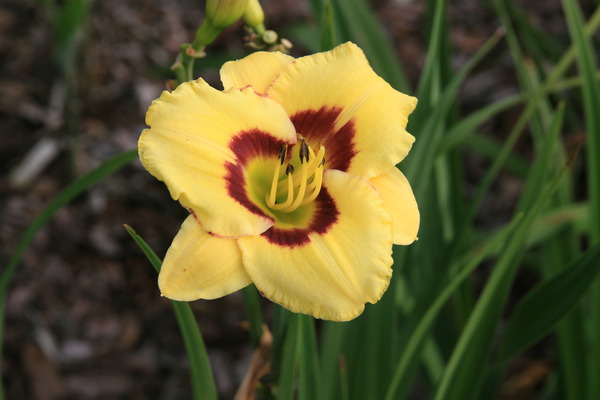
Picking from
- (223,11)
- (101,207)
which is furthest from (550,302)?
(101,207)

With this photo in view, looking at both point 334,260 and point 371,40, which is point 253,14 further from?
point 371,40

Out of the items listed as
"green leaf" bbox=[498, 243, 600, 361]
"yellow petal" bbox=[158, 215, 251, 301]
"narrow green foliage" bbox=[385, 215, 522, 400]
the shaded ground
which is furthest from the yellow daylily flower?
the shaded ground

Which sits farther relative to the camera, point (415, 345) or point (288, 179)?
point (415, 345)

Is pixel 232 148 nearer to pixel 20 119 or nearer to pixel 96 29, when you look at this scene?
pixel 20 119

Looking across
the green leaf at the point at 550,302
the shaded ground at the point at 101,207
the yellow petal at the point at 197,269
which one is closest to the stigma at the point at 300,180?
the yellow petal at the point at 197,269

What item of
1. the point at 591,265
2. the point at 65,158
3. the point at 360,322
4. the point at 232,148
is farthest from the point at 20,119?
the point at 591,265

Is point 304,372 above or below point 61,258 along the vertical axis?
above
